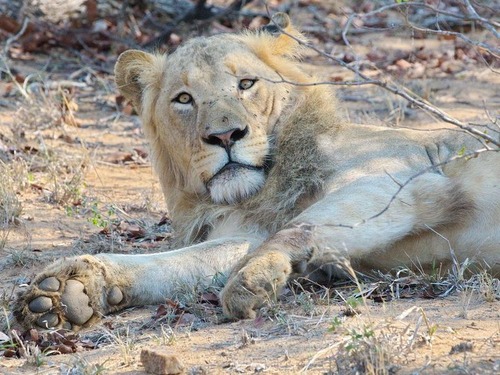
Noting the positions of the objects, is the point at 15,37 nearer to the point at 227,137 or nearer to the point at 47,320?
the point at 227,137

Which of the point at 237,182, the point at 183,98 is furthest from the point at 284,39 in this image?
the point at 237,182

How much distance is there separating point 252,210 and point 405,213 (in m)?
0.77

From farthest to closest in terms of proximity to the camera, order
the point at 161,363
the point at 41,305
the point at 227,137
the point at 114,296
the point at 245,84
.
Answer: the point at 245,84, the point at 227,137, the point at 114,296, the point at 41,305, the point at 161,363

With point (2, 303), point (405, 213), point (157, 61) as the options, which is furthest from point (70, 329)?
point (157, 61)

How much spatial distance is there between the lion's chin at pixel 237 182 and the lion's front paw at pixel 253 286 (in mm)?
843

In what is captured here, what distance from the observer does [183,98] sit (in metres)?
4.90

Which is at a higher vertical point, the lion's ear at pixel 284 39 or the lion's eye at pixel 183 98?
the lion's ear at pixel 284 39

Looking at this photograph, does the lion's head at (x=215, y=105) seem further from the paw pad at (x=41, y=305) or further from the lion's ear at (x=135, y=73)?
the paw pad at (x=41, y=305)

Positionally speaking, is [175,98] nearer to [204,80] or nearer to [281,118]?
[204,80]

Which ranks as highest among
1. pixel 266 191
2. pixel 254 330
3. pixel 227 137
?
pixel 227 137

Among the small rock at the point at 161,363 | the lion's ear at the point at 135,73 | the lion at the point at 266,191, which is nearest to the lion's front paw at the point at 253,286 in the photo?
the lion at the point at 266,191

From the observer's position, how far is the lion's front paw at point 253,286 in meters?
3.69

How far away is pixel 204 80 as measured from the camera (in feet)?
15.8

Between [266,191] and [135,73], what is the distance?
1.19 m
